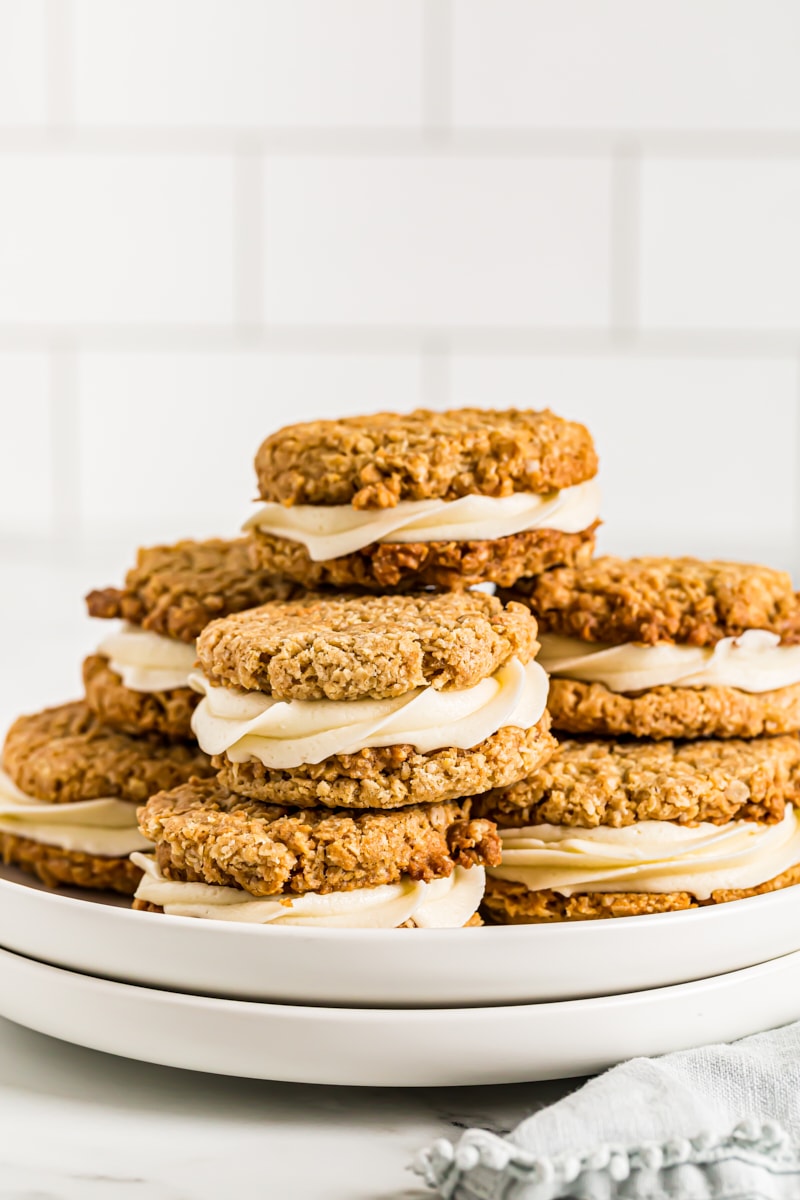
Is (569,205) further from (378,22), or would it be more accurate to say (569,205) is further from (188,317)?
(188,317)

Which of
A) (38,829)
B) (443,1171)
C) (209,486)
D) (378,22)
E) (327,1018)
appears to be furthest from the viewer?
(209,486)

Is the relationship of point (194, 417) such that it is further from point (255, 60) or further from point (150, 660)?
point (150, 660)

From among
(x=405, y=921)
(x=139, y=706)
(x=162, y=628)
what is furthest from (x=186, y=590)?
(x=405, y=921)

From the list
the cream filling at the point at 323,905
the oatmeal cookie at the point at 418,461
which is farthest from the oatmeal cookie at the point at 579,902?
the oatmeal cookie at the point at 418,461

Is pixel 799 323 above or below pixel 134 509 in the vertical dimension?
above

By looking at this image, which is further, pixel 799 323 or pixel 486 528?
pixel 799 323

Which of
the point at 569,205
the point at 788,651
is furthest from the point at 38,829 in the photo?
the point at 569,205

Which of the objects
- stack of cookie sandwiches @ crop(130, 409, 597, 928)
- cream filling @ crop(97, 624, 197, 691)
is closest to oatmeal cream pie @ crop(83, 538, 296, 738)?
cream filling @ crop(97, 624, 197, 691)
